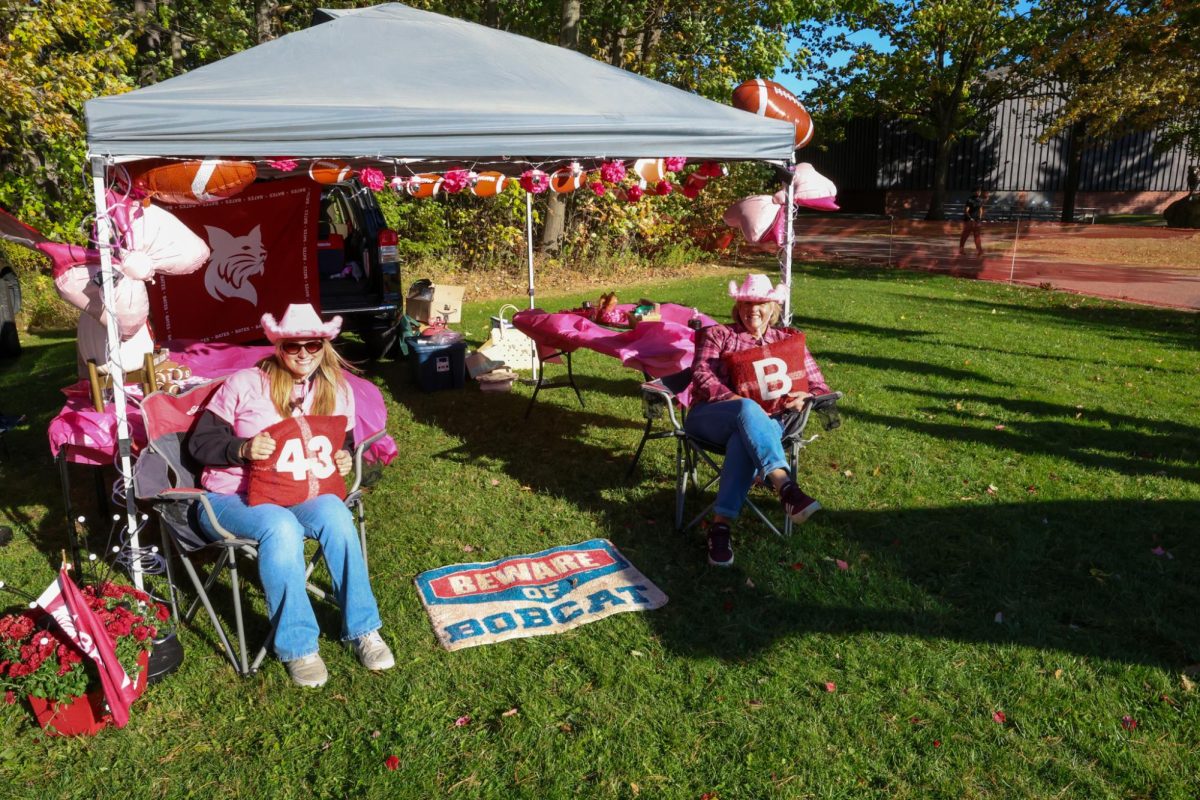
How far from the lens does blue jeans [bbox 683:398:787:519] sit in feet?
13.2

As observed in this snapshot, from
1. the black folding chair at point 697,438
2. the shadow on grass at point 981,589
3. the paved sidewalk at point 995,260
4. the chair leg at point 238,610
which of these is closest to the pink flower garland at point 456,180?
the black folding chair at point 697,438

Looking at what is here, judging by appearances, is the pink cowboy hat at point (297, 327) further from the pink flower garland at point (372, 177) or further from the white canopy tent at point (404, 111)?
the pink flower garland at point (372, 177)

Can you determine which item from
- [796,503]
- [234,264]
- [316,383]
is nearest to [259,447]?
[316,383]

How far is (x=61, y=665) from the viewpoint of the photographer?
9.30 ft

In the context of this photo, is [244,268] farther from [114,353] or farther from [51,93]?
[114,353]

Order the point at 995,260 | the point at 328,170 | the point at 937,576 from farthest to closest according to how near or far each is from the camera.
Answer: the point at 995,260 → the point at 328,170 → the point at 937,576

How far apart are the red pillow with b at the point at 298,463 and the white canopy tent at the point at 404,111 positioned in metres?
0.67

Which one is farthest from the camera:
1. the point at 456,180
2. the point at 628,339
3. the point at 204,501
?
the point at 456,180

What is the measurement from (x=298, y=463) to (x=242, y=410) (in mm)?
337

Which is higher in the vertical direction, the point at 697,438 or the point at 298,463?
the point at 298,463

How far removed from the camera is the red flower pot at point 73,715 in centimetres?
285

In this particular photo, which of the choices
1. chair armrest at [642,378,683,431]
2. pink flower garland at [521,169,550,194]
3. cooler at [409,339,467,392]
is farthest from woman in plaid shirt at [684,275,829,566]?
cooler at [409,339,467,392]

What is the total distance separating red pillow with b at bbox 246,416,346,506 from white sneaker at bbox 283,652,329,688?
578mm

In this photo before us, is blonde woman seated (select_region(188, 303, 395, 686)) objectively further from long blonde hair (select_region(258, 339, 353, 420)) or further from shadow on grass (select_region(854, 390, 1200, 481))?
shadow on grass (select_region(854, 390, 1200, 481))
